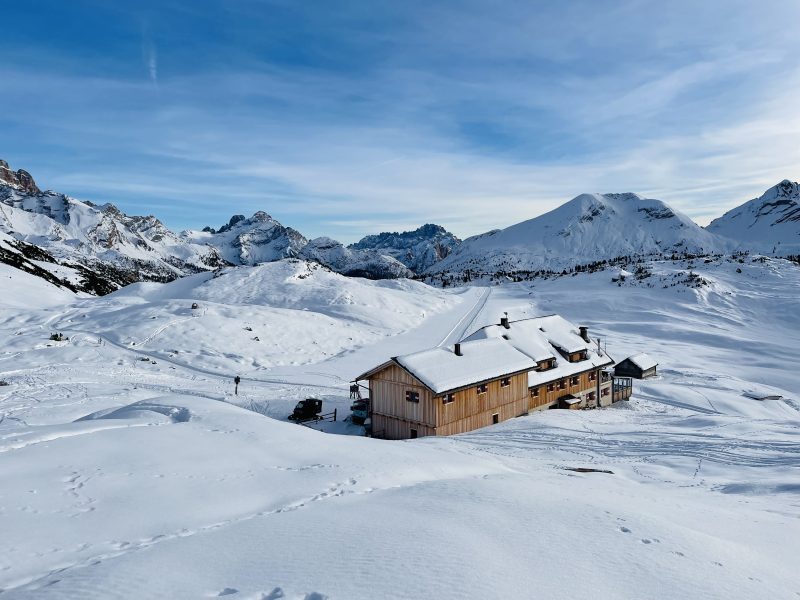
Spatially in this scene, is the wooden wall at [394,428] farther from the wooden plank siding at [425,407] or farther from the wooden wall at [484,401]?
the wooden wall at [484,401]

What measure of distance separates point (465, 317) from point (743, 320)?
45.0 metres

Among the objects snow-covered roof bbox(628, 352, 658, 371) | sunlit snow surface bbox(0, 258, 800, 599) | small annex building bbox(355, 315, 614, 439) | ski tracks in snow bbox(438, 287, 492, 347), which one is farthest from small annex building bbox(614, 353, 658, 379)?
ski tracks in snow bbox(438, 287, 492, 347)

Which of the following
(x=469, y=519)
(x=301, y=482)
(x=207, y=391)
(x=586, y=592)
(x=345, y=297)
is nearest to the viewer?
(x=586, y=592)

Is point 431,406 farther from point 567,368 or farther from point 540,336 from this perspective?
point 540,336

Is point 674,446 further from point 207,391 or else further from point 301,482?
point 207,391

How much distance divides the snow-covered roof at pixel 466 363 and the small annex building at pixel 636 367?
16077 millimetres

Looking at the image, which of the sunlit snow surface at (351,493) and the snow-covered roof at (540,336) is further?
the snow-covered roof at (540,336)

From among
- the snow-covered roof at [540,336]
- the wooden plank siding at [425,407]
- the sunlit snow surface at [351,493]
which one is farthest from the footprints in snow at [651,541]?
the snow-covered roof at [540,336]

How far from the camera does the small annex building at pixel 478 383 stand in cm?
2822

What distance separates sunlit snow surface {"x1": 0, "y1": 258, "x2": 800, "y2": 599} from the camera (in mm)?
7633

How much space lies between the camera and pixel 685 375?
149 ft

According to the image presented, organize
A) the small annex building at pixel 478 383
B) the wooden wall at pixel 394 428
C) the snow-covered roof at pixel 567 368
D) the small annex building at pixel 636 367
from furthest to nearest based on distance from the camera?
1. the small annex building at pixel 636 367
2. the snow-covered roof at pixel 567 368
3. the wooden wall at pixel 394 428
4. the small annex building at pixel 478 383

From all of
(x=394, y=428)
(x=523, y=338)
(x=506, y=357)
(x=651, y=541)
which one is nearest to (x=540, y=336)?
(x=523, y=338)

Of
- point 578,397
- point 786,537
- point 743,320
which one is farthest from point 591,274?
point 786,537
